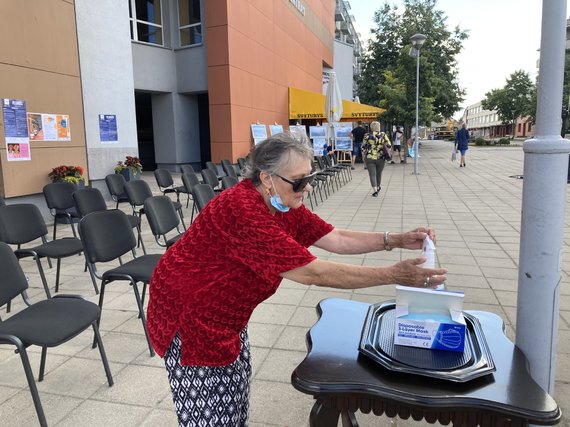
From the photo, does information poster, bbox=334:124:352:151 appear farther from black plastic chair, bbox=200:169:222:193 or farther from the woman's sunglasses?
the woman's sunglasses

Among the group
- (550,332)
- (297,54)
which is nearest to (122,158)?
(550,332)

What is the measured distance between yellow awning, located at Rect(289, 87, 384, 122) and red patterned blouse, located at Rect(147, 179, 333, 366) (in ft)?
57.0

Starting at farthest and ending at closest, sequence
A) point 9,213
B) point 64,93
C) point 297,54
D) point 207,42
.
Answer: point 297,54 < point 207,42 < point 64,93 < point 9,213

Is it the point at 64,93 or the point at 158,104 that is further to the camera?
the point at 158,104

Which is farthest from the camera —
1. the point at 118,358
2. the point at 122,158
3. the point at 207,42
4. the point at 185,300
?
the point at 207,42

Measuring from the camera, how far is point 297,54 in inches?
835

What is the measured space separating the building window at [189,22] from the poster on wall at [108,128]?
5737 mm

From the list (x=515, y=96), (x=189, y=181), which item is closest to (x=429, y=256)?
(x=189, y=181)

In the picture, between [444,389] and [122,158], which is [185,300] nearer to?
[444,389]

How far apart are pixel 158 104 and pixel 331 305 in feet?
48.6

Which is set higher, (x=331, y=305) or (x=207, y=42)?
(x=207, y=42)

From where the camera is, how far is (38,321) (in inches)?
104

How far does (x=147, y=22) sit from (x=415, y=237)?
15046 millimetres

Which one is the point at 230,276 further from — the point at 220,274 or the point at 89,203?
the point at 89,203
